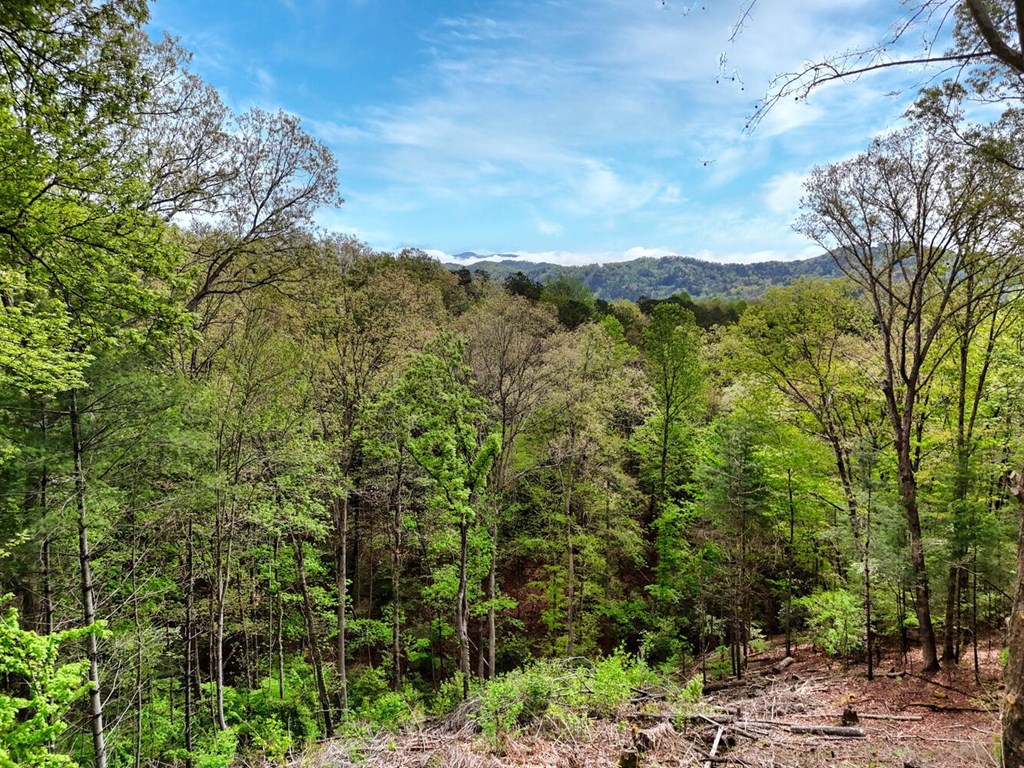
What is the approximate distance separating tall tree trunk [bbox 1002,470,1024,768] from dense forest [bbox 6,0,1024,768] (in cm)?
2

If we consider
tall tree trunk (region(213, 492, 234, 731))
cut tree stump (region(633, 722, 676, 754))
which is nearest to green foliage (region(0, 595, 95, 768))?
cut tree stump (region(633, 722, 676, 754))

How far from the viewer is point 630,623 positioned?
19.0 meters

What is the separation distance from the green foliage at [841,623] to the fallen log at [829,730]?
5969 mm

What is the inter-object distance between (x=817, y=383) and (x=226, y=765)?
18345 millimetres

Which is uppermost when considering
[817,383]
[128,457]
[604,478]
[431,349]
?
[431,349]

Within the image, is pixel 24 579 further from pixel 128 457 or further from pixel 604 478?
pixel 604 478

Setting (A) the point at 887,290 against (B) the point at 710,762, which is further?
(A) the point at 887,290

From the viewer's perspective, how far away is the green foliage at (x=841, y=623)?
1193 cm

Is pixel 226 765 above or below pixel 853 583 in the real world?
below

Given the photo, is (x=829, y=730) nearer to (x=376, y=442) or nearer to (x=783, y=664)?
(x=783, y=664)

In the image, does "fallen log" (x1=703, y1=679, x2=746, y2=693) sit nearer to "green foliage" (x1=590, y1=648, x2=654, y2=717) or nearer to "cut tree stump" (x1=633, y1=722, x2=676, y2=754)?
"green foliage" (x1=590, y1=648, x2=654, y2=717)

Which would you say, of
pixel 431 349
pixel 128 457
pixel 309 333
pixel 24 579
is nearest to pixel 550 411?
pixel 431 349

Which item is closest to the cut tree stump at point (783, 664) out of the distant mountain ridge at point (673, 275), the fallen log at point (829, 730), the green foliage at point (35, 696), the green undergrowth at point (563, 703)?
the green undergrowth at point (563, 703)

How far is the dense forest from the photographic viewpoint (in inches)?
257
